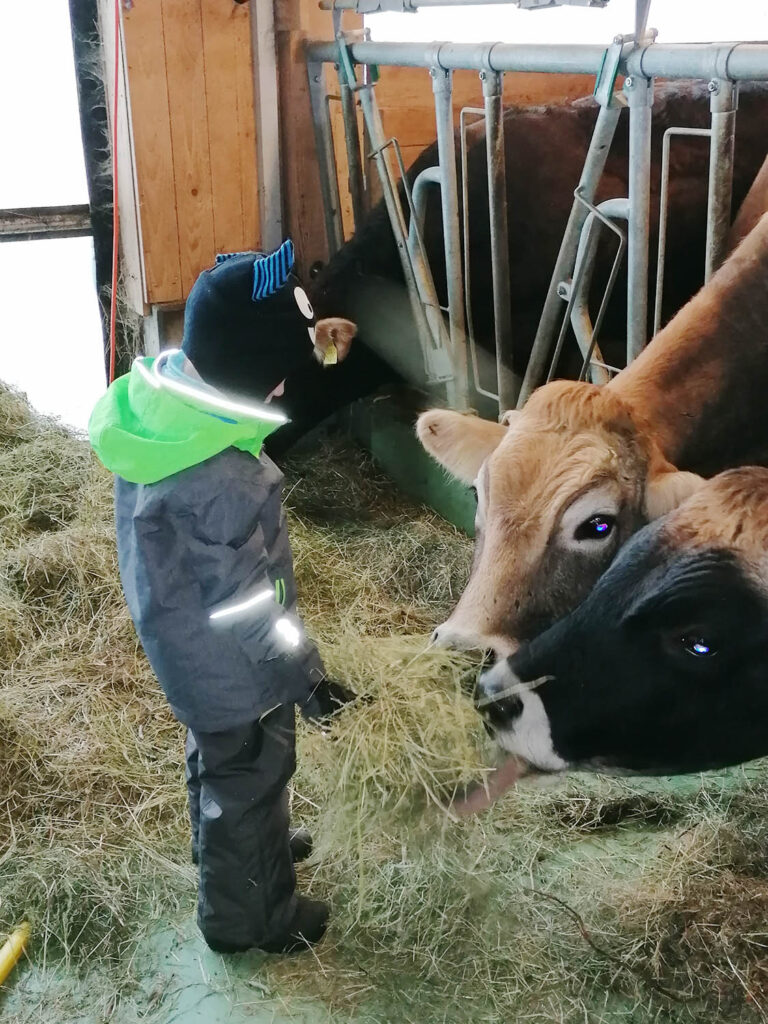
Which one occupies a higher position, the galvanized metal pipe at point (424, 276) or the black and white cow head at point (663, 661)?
the galvanized metal pipe at point (424, 276)

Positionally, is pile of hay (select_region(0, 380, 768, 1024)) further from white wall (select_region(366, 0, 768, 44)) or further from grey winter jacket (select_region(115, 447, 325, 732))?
white wall (select_region(366, 0, 768, 44))

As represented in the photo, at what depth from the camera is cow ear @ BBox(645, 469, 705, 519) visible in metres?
2.21

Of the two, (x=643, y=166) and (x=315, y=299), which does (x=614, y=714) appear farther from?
(x=315, y=299)

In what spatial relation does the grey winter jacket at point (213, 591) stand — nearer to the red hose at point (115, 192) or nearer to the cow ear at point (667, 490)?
the cow ear at point (667, 490)

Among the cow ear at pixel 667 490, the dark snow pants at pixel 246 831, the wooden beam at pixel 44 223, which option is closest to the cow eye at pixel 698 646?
the cow ear at pixel 667 490

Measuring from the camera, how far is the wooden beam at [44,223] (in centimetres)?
486

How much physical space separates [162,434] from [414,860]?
1.20 m

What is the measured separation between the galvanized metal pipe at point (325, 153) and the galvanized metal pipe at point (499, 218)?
139cm

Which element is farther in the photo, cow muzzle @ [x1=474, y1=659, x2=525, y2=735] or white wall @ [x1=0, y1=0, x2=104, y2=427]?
white wall @ [x1=0, y1=0, x2=104, y2=427]

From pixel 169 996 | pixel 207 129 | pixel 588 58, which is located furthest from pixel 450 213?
pixel 169 996

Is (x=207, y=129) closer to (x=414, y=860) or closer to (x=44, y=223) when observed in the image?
(x=44, y=223)

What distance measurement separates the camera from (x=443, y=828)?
216cm

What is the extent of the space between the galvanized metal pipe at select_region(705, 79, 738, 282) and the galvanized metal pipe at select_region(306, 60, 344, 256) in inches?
102

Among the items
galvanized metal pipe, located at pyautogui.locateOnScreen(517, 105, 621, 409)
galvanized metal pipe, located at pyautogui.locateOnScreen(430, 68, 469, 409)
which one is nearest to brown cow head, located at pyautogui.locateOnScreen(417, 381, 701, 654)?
galvanized metal pipe, located at pyautogui.locateOnScreen(517, 105, 621, 409)
